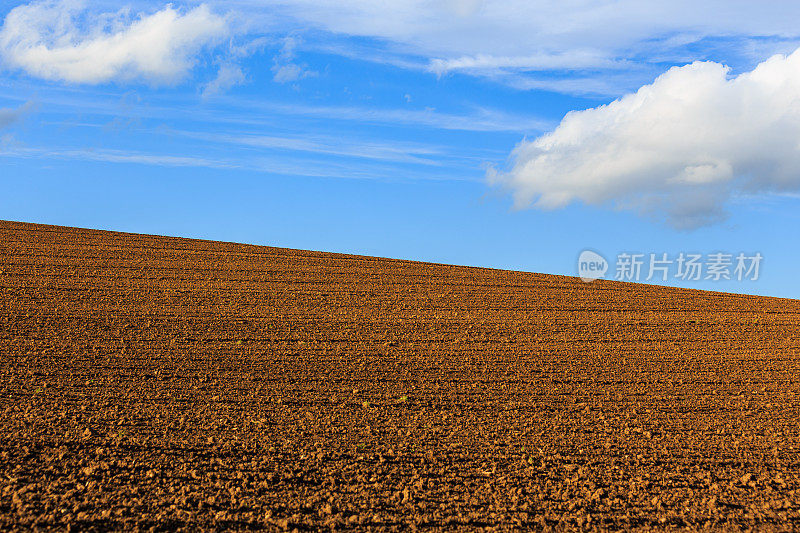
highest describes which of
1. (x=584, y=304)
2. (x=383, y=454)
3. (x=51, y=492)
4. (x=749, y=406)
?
(x=584, y=304)

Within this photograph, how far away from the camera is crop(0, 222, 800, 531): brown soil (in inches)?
187

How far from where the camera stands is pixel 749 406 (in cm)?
759

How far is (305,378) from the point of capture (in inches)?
300

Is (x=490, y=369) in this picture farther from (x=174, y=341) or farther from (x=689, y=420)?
(x=174, y=341)

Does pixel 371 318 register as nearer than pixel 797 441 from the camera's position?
No

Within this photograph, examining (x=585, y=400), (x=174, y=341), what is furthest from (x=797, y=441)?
(x=174, y=341)

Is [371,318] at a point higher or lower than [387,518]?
higher

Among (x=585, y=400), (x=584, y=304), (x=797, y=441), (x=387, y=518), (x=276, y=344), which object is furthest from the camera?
(x=584, y=304)

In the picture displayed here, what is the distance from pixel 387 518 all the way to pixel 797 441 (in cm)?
452

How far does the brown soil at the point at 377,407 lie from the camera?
15.5 ft

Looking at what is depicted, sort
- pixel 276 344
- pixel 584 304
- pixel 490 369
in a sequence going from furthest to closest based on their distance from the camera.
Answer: pixel 584 304, pixel 276 344, pixel 490 369

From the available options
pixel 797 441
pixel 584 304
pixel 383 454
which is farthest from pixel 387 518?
pixel 584 304

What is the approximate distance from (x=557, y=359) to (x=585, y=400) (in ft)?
5.39

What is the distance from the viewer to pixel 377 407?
6773 mm
